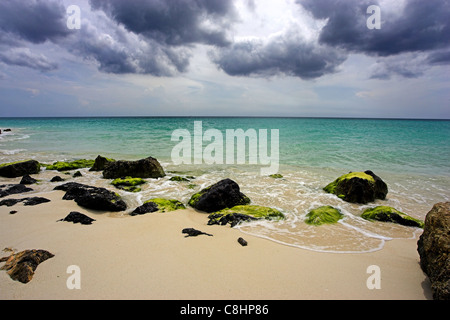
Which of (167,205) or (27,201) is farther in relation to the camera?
(167,205)

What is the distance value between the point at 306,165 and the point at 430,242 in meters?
11.5

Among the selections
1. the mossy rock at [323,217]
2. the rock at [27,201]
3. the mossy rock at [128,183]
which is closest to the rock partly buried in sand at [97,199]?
the rock at [27,201]

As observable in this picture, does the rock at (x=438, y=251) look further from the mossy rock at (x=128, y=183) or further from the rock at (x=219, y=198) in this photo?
the mossy rock at (x=128, y=183)

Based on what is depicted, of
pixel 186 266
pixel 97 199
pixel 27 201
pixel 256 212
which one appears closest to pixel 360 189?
pixel 256 212

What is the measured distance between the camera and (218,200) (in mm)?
7059

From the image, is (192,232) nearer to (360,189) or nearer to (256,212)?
(256,212)

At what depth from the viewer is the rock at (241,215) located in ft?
19.4

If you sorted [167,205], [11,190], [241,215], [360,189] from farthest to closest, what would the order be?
[360,189]
[11,190]
[167,205]
[241,215]

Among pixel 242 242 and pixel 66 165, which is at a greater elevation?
pixel 66 165

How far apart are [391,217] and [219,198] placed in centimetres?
505

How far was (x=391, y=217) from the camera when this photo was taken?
20.5 ft
